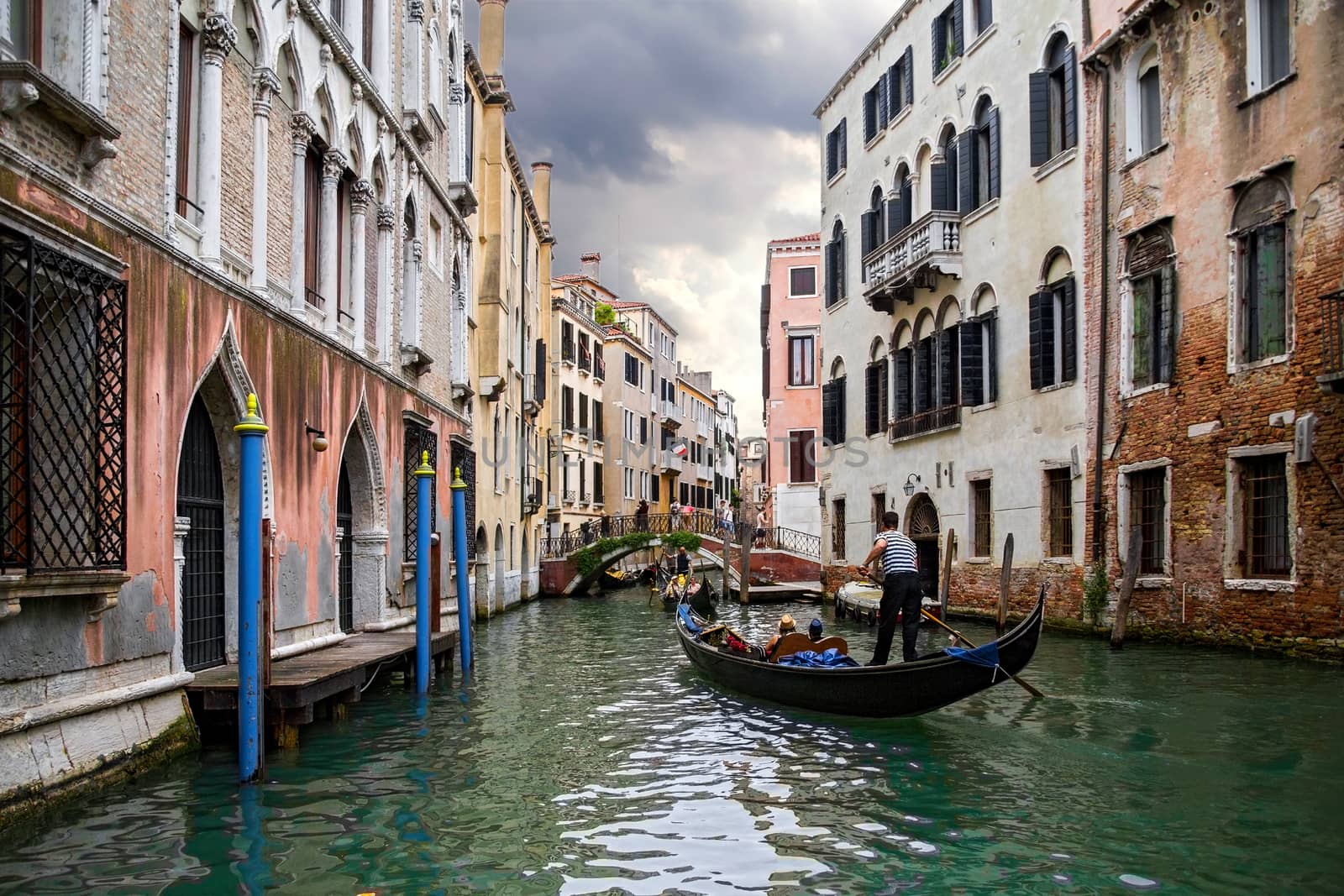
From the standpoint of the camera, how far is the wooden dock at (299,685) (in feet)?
26.1

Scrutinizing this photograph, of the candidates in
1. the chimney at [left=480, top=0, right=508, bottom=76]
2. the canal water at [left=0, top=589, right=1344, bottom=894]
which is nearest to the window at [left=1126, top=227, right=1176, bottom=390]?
the canal water at [left=0, top=589, right=1344, bottom=894]

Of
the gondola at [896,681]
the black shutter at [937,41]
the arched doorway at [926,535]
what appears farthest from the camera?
the arched doorway at [926,535]

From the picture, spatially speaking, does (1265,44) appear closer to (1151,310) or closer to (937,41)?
(1151,310)

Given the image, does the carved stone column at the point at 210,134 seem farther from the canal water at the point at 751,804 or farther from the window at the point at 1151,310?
the window at the point at 1151,310

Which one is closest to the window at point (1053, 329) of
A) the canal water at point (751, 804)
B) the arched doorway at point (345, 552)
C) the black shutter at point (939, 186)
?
the black shutter at point (939, 186)

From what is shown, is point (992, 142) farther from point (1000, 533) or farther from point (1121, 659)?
point (1121, 659)

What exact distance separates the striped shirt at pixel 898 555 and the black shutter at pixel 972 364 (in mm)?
8684

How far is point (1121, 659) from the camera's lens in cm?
1281

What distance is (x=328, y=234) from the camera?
1199cm

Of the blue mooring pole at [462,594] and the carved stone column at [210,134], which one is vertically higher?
the carved stone column at [210,134]

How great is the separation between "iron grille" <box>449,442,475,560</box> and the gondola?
8136 millimetres

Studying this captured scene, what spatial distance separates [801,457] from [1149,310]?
62.6ft

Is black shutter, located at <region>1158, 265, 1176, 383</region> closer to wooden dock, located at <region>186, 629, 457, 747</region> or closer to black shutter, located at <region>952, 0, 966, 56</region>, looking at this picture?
black shutter, located at <region>952, 0, 966, 56</region>

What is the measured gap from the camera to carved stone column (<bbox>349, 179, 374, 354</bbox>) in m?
12.8
